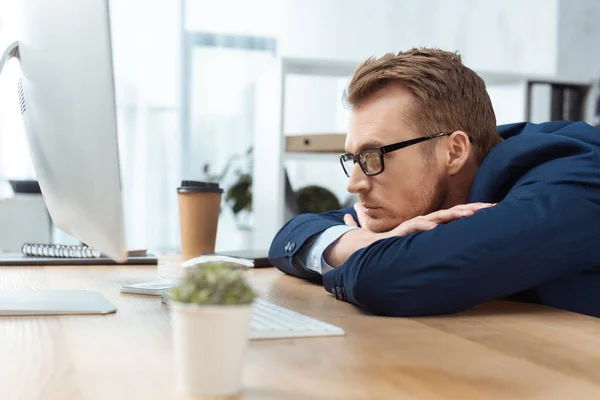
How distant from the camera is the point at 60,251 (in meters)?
1.62

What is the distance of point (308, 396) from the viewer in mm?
540

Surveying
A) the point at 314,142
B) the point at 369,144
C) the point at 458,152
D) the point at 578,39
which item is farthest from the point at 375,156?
the point at 578,39

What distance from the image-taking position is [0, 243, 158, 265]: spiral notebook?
156 cm

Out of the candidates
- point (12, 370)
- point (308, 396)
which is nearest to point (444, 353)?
point (308, 396)

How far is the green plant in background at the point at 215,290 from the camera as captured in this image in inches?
18.4

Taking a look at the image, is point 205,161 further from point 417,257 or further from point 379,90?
point 417,257

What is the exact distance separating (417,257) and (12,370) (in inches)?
21.5

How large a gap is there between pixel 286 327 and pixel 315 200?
2397 millimetres

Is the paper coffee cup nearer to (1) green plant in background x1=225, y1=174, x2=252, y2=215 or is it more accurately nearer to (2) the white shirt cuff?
(2) the white shirt cuff

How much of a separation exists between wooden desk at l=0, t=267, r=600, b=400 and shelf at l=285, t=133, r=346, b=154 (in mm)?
1708

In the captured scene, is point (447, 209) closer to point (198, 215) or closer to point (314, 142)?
point (198, 215)

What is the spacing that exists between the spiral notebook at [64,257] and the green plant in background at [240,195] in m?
2.96

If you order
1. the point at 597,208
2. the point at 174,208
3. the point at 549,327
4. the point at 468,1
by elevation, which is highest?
the point at 468,1

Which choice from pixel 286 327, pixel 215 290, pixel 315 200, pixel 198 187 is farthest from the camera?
pixel 315 200
